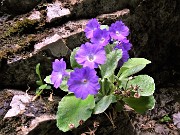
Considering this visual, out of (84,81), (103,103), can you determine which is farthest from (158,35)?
(84,81)

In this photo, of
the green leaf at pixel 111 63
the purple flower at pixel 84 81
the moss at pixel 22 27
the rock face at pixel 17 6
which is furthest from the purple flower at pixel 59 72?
the rock face at pixel 17 6

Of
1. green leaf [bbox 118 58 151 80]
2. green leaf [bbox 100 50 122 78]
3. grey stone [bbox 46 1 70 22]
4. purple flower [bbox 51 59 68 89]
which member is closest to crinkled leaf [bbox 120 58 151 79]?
green leaf [bbox 118 58 151 80]

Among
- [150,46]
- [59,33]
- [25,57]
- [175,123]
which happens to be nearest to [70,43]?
[59,33]

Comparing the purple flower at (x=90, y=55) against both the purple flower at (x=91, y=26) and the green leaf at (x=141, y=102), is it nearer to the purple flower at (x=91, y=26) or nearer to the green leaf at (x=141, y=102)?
the purple flower at (x=91, y=26)

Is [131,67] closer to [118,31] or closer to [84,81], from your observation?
[118,31]

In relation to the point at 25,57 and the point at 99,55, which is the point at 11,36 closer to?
the point at 25,57

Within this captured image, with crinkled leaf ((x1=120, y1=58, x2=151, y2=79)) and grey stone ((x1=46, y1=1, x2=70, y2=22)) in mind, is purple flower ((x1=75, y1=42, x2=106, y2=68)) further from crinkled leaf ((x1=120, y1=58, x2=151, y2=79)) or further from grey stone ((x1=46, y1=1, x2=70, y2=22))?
grey stone ((x1=46, y1=1, x2=70, y2=22))
